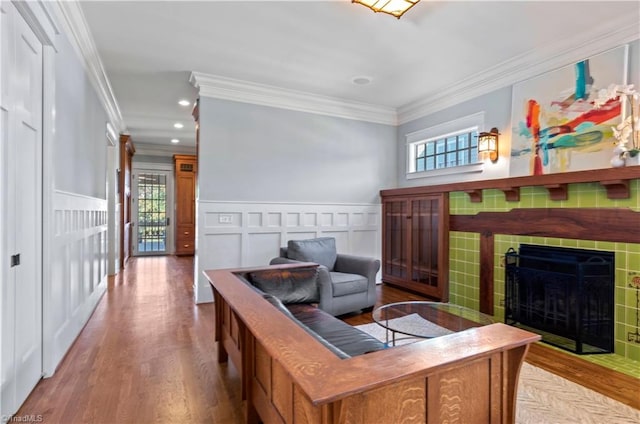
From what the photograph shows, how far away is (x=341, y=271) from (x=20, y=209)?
3.02 metres

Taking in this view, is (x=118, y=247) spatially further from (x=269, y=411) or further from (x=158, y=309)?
(x=269, y=411)

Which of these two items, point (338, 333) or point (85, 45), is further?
point (85, 45)

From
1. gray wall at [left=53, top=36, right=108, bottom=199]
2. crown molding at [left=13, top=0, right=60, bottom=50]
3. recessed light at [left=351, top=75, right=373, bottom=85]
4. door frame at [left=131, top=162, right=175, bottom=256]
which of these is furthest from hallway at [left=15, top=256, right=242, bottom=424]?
door frame at [left=131, top=162, right=175, bottom=256]

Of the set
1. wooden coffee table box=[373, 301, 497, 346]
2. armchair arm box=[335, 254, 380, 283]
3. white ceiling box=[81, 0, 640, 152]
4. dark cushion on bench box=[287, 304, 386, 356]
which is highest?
white ceiling box=[81, 0, 640, 152]

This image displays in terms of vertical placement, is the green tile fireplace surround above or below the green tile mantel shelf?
below

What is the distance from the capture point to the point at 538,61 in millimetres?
3490

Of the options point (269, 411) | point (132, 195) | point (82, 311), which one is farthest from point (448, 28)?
point (132, 195)

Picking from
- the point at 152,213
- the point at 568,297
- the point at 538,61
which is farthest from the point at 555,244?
the point at 152,213

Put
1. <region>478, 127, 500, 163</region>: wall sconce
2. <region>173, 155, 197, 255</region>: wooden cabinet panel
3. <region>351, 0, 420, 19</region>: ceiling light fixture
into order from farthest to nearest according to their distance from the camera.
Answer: <region>173, 155, 197, 255</region>: wooden cabinet panel → <region>478, 127, 500, 163</region>: wall sconce → <region>351, 0, 420, 19</region>: ceiling light fixture

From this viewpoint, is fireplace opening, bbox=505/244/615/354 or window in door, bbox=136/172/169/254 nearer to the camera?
fireplace opening, bbox=505/244/615/354

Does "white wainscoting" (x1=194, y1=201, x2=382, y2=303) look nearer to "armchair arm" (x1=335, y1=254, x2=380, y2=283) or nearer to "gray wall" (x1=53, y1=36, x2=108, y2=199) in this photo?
"armchair arm" (x1=335, y1=254, x2=380, y2=283)

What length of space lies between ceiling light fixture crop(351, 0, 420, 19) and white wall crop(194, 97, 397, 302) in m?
2.31

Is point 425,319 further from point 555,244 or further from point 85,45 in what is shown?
point 85,45

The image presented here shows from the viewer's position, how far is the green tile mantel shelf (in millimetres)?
2586
